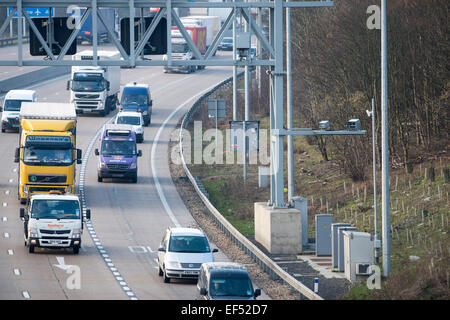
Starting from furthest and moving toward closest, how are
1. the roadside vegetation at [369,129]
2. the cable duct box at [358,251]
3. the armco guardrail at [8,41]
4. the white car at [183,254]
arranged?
the armco guardrail at [8,41]
the roadside vegetation at [369,129]
the white car at [183,254]
the cable duct box at [358,251]

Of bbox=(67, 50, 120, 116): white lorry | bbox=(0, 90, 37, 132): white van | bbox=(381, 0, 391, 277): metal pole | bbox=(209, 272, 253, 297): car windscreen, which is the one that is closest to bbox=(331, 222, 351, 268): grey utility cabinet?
bbox=(381, 0, 391, 277): metal pole

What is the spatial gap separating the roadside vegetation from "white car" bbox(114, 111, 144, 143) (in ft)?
26.9

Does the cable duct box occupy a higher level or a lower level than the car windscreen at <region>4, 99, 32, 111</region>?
lower

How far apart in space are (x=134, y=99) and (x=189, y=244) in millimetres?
35821

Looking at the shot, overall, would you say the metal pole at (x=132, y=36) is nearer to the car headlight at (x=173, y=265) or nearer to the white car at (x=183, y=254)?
the white car at (x=183, y=254)

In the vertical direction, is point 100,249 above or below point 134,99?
below

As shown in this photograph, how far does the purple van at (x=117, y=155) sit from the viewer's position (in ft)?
169

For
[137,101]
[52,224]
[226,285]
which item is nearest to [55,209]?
[52,224]

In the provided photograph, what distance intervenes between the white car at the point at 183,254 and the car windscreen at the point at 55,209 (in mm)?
4040

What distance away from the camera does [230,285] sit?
27875mm

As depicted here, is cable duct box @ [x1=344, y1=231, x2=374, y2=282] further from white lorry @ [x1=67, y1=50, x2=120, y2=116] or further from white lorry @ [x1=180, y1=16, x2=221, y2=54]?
white lorry @ [x1=180, y1=16, x2=221, y2=54]

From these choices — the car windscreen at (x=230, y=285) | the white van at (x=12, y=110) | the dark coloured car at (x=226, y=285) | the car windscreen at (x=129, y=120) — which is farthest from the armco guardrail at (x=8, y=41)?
the car windscreen at (x=230, y=285)

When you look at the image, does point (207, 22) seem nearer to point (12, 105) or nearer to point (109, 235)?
point (12, 105)

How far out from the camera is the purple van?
51.4 m
